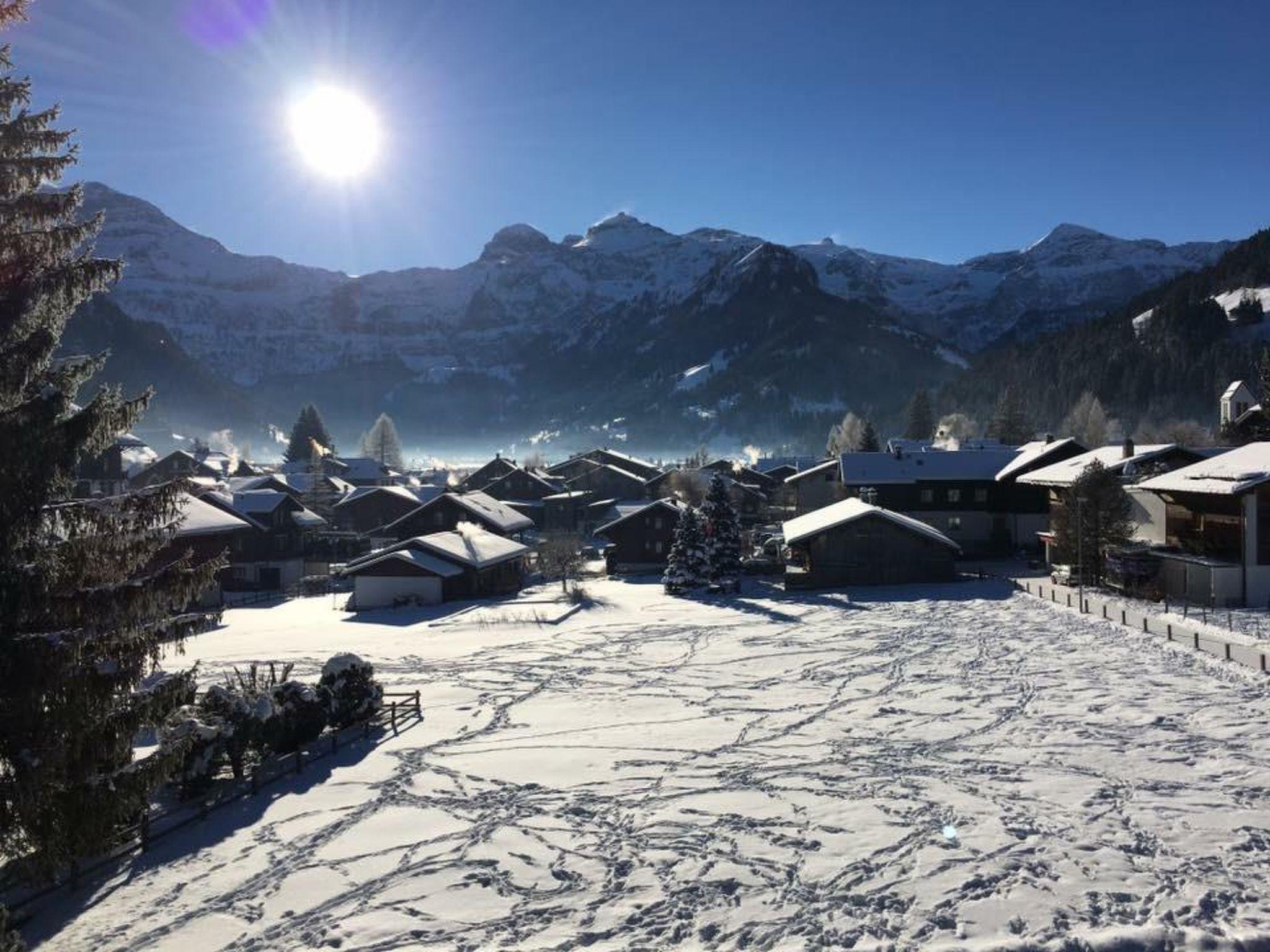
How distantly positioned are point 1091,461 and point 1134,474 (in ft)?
9.86

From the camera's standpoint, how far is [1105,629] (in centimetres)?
3091

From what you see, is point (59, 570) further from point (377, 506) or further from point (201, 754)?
point (377, 506)

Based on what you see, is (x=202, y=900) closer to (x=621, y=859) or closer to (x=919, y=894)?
(x=621, y=859)

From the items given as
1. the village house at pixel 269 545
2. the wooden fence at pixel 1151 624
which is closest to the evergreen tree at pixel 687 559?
the wooden fence at pixel 1151 624

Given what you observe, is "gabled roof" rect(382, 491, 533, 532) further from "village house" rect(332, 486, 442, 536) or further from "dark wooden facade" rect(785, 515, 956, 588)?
"dark wooden facade" rect(785, 515, 956, 588)

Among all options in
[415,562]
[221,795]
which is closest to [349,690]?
[221,795]

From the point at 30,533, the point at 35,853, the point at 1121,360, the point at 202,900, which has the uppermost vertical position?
the point at 1121,360

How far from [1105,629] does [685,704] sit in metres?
18.3

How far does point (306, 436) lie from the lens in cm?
14075

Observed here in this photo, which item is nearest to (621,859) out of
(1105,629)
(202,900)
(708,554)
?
(202,900)

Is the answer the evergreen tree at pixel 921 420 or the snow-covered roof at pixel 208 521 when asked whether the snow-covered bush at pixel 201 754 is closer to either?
the snow-covered roof at pixel 208 521

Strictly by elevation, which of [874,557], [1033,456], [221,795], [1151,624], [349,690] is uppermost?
[1033,456]

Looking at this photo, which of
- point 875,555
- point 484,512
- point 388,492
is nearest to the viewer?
point 875,555

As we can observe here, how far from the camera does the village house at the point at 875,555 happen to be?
46.7 m
